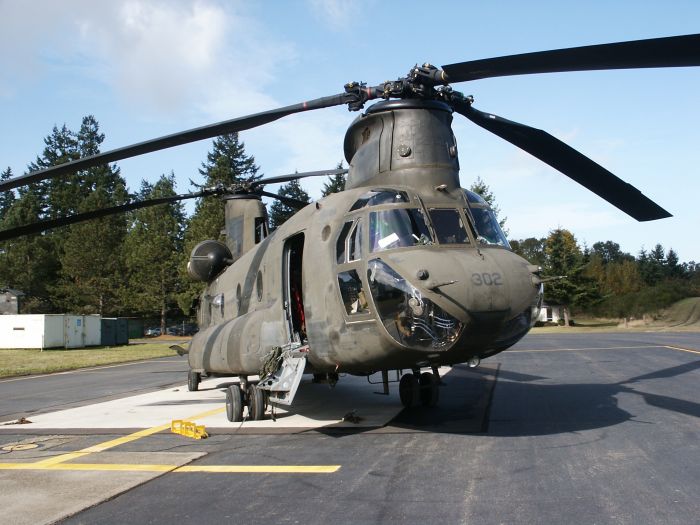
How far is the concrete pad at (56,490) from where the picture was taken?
5.70 m

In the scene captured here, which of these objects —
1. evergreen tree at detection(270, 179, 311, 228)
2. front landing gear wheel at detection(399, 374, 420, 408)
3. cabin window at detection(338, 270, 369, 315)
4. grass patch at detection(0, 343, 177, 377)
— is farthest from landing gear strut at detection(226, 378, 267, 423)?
evergreen tree at detection(270, 179, 311, 228)

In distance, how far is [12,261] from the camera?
196 ft

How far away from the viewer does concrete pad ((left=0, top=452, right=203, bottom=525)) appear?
18.7ft

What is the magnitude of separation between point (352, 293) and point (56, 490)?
4.21 meters

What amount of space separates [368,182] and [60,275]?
216ft

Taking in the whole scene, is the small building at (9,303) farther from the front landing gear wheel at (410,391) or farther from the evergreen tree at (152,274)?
the front landing gear wheel at (410,391)

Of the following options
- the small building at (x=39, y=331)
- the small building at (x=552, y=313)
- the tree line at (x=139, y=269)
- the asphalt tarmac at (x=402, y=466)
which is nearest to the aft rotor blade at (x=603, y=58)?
the asphalt tarmac at (x=402, y=466)

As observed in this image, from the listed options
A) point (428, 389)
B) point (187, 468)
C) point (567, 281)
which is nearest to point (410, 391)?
point (428, 389)

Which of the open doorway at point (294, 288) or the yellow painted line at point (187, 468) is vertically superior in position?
the open doorway at point (294, 288)

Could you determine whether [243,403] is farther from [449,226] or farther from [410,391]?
[449,226]

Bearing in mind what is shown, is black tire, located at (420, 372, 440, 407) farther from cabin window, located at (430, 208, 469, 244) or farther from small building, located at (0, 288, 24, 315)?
small building, located at (0, 288, 24, 315)

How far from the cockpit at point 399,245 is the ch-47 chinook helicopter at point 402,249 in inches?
0.7

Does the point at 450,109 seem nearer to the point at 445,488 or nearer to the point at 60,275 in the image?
the point at 445,488

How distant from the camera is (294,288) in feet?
35.3
